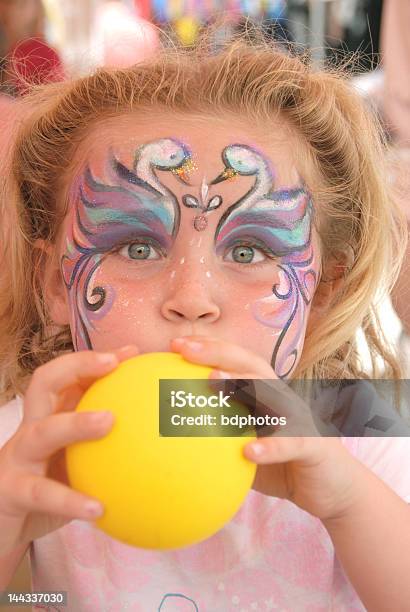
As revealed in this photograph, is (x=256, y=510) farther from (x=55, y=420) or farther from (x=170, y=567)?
(x=55, y=420)

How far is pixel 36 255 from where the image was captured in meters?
0.79

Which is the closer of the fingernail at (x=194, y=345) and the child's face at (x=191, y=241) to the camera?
the fingernail at (x=194, y=345)

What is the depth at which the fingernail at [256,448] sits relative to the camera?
0.42m

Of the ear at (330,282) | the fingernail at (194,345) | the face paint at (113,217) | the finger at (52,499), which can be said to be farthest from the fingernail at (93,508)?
the ear at (330,282)

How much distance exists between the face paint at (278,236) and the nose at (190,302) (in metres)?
0.04

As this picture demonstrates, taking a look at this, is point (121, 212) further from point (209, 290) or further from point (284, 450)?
point (284, 450)

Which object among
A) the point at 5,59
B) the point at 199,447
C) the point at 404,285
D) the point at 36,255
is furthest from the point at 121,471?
the point at 5,59

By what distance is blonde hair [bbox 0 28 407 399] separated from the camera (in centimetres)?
73

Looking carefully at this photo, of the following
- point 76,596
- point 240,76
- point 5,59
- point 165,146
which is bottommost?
point 76,596

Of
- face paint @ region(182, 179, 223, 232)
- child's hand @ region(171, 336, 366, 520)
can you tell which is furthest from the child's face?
child's hand @ region(171, 336, 366, 520)

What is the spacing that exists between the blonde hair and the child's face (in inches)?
2.4

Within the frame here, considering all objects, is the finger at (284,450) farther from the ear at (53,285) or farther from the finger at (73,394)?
the ear at (53,285)

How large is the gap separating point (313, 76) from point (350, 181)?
12cm

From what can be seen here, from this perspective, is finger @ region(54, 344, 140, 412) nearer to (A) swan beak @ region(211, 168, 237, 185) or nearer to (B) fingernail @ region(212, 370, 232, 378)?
(B) fingernail @ region(212, 370, 232, 378)
